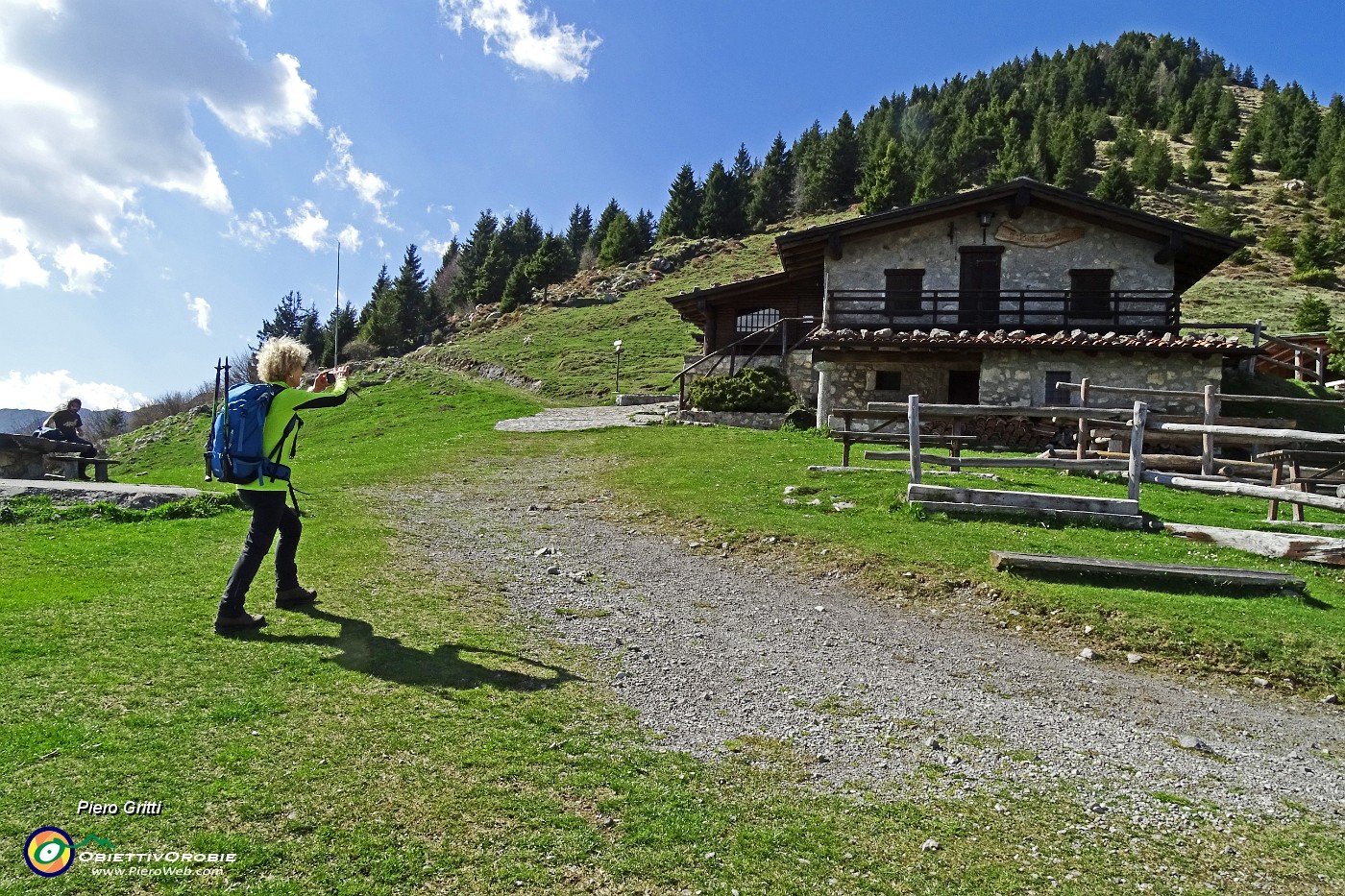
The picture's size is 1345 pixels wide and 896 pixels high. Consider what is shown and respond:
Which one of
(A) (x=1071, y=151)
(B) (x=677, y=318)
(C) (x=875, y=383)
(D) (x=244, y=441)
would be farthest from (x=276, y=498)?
(A) (x=1071, y=151)

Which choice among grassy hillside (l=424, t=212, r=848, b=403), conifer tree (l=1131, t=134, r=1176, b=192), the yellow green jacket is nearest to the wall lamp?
grassy hillside (l=424, t=212, r=848, b=403)

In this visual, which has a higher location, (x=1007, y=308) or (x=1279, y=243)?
(x=1279, y=243)

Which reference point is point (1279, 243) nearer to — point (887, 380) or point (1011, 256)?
point (1011, 256)

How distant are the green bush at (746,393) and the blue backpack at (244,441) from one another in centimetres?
1868

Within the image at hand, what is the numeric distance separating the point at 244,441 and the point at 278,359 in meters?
0.76

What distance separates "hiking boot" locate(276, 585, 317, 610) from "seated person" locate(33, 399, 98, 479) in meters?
11.6

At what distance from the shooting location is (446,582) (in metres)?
7.91

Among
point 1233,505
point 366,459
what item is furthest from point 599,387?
point 1233,505

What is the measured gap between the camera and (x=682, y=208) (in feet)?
282

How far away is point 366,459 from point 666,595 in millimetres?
14545

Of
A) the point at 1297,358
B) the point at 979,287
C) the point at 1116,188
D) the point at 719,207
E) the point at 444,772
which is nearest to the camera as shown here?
the point at 444,772

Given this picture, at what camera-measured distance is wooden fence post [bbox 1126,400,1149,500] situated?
998 cm

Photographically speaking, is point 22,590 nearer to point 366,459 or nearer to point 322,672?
point 322,672

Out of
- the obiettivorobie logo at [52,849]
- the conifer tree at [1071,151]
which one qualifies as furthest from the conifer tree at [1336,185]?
the obiettivorobie logo at [52,849]
